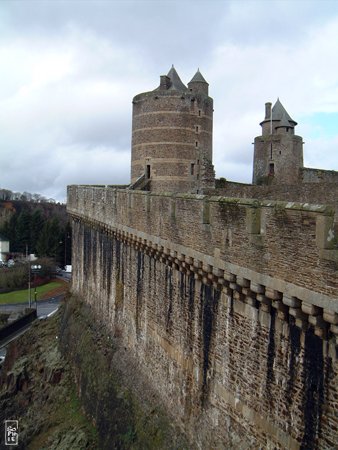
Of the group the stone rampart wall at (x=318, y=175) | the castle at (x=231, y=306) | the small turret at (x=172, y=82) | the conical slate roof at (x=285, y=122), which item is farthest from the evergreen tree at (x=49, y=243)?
the castle at (x=231, y=306)

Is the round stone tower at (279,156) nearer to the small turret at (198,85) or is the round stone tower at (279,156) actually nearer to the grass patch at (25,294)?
the small turret at (198,85)

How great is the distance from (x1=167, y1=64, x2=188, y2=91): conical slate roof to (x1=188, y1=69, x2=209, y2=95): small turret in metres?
0.56

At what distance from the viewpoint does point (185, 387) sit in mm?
11086

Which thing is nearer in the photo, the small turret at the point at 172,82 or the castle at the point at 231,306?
the castle at the point at 231,306

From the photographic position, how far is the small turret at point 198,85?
28611 millimetres

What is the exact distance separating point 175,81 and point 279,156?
897 centimetres

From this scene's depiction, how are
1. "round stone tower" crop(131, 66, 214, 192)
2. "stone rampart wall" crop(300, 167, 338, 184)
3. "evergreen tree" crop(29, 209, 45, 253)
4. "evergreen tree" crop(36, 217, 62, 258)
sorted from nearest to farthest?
"stone rampart wall" crop(300, 167, 338, 184) < "round stone tower" crop(131, 66, 214, 192) < "evergreen tree" crop(36, 217, 62, 258) < "evergreen tree" crop(29, 209, 45, 253)

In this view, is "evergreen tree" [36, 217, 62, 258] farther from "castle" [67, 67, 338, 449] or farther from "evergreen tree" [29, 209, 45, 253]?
"castle" [67, 67, 338, 449]

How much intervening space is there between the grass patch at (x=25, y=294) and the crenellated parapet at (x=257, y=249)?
44.7 m

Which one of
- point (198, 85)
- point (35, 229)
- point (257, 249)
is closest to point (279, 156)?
point (198, 85)

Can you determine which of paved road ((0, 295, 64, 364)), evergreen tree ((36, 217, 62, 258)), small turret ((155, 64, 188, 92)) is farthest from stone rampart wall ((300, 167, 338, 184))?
evergreen tree ((36, 217, 62, 258))

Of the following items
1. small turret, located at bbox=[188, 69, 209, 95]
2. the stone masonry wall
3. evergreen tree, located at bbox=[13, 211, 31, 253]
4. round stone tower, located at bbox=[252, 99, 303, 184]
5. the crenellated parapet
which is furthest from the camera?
evergreen tree, located at bbox=[13, 211, 31, 253]

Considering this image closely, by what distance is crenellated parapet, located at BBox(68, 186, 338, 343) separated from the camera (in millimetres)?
6305

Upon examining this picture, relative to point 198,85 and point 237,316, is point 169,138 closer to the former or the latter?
point 198,85
